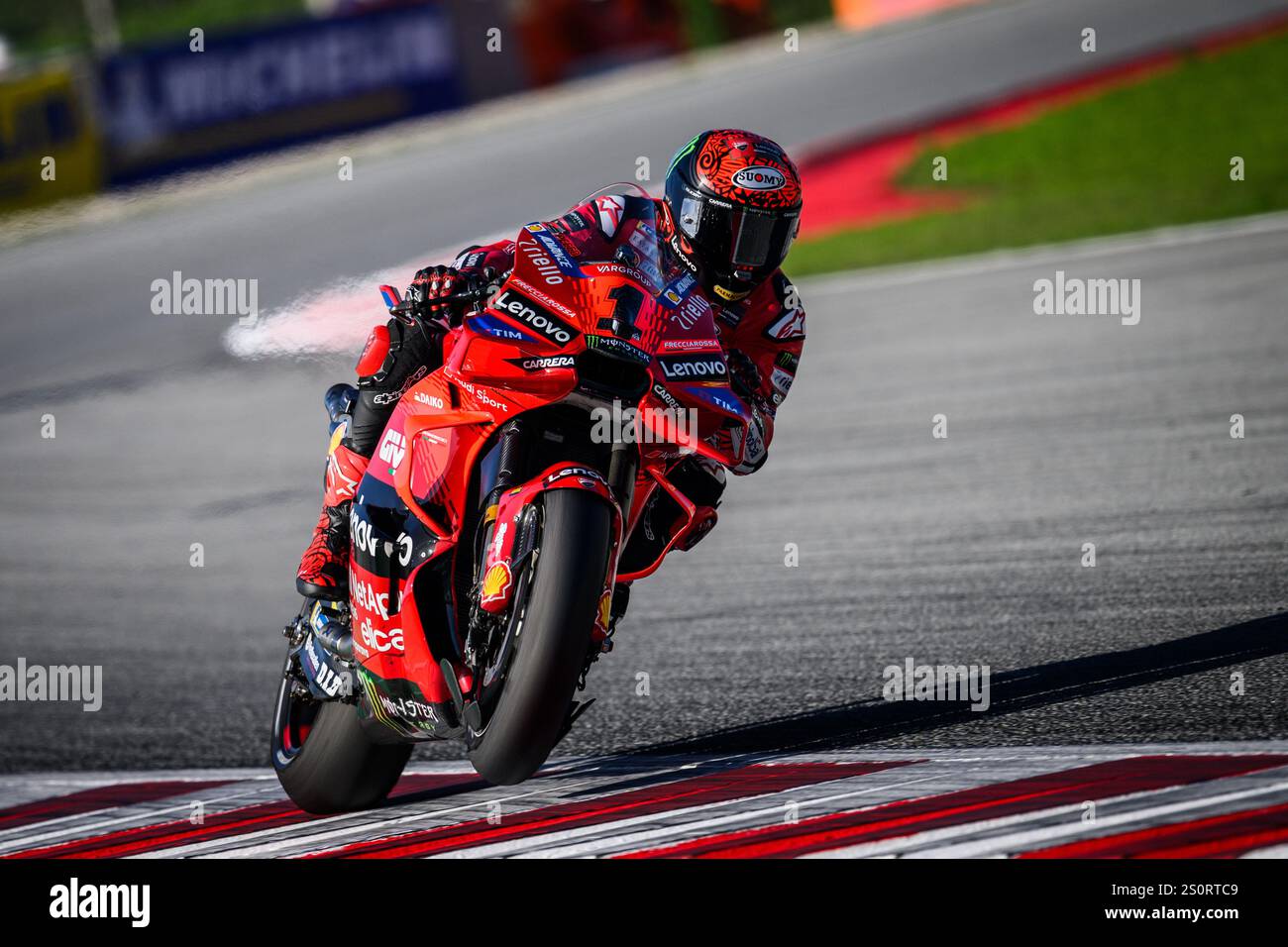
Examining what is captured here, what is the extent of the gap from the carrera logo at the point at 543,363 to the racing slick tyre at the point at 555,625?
1.15 feet

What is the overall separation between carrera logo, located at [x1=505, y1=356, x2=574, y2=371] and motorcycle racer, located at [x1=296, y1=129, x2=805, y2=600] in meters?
0.40

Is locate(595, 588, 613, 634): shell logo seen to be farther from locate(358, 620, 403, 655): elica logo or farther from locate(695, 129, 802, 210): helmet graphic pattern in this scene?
locate(695, 129, 802, 210): helmet graphic pattern

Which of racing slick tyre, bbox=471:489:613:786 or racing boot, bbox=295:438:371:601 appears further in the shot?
racing boot, bbox=295:438:371:601

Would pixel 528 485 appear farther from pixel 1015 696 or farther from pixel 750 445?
pixel 1015 696

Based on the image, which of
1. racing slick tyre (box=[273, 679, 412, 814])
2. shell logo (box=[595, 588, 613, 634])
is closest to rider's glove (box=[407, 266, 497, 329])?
shell logo (box=[595, 588, 613, 634])

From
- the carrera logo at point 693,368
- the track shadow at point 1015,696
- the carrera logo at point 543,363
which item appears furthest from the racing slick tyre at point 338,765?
the carrera logo at point 693,368

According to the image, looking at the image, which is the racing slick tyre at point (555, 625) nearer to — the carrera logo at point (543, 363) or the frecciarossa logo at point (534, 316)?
the carrera logo at point (543, 363)

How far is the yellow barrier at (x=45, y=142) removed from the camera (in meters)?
19.8

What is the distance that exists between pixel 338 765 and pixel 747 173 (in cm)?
229

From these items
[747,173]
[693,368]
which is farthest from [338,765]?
[747,173]

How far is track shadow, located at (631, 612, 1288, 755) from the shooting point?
17.7ft

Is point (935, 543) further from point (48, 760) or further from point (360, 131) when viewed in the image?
point (360, 131)

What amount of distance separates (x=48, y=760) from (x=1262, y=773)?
482 centimetres

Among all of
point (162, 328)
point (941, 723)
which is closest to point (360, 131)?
point (162, 328)
